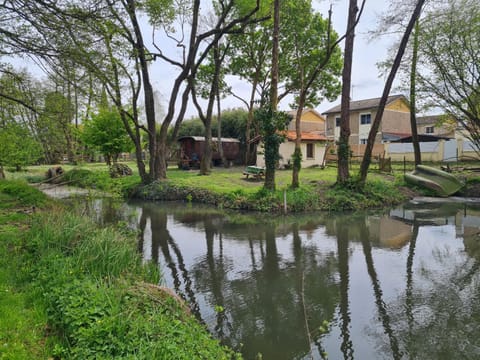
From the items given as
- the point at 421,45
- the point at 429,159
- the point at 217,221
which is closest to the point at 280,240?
the point at 217,221

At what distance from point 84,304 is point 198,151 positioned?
24.3 m

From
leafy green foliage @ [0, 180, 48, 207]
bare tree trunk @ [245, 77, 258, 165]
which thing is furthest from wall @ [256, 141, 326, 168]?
leafy green foliage @ [0, 180, 48, 207]

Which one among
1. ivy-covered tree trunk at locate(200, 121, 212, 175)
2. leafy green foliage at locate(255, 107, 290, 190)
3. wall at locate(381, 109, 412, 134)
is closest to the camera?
leafy green foliage at locate(255, 107, 290, 190)

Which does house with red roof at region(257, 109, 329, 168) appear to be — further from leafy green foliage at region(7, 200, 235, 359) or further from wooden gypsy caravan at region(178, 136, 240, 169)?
leafy green foliage at region(7, 200, 235, 359)

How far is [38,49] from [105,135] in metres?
15.9

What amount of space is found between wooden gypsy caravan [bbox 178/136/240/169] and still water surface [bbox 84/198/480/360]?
16.3m

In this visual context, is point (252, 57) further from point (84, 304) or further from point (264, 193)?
point (84, 304)

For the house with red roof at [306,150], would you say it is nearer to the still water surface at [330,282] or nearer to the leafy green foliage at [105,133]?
the leafy green foliage at [105,133]

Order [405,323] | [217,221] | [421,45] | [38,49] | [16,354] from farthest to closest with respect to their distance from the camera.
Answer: [421,45]
[217,221]
[38,49]
[405,323]
[16,354]

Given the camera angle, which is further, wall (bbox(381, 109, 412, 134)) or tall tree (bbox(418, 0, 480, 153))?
wall (bbox(381, 109, 412, 134))

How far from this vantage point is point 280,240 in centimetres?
889

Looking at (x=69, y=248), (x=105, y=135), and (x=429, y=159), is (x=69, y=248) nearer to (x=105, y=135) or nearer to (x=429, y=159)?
(x=105, y=135)

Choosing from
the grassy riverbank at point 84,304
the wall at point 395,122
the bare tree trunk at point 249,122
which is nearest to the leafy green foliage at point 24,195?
the grassy riverbank at point 84,304

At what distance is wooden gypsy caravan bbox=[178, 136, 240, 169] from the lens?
27.5 metres
